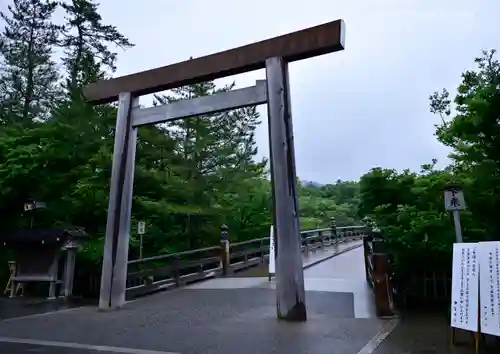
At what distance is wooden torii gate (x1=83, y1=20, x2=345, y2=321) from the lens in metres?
6.84

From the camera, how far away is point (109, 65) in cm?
2055

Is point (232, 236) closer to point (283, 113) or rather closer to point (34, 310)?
point (34, 310)

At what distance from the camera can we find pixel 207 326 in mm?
6426

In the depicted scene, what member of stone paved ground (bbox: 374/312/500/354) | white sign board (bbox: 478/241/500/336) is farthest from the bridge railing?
white sign board (bbox: 478/241/500/336)

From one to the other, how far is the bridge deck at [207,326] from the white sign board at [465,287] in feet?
3.83

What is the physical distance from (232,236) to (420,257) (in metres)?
11.7

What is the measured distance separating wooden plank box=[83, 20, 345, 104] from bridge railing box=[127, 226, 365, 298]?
4.08 meters

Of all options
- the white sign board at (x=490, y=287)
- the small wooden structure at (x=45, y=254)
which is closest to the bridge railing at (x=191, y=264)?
the small wooden structure at (x=45, y=254)

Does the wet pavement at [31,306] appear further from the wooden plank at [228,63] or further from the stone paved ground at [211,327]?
the wooden plank at [228,63]

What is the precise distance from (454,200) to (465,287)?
1.16 m

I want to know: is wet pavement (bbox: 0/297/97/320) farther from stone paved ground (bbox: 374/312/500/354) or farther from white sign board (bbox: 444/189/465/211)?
white sign board (bbox: 444/189/465/211)

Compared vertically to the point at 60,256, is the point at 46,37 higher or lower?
higher

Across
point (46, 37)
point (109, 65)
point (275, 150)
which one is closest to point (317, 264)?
point (275, 150)

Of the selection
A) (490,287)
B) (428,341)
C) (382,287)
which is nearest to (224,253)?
(382,287)
